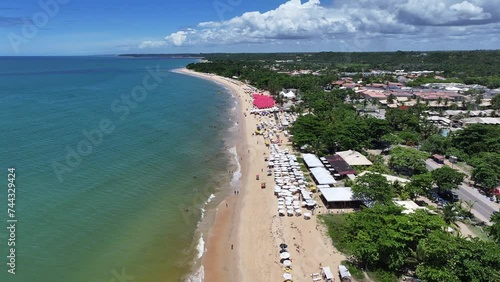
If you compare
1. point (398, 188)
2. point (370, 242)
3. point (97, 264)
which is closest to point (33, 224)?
point (97, 264)

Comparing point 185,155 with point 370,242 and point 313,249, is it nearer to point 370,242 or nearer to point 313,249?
point 313,249

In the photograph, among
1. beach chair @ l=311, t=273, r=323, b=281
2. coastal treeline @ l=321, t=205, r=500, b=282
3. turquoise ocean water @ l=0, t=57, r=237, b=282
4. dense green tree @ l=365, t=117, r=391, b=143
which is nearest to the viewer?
coastal treeline @ l=321, t=205, r=500, b=282

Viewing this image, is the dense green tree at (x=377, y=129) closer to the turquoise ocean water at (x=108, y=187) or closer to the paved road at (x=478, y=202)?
the paved road at (x=478, y=202)

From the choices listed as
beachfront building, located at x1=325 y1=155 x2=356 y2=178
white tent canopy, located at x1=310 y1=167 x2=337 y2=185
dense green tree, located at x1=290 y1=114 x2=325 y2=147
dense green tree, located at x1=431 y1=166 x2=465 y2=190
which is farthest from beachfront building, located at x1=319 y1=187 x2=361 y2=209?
dense green tree, located at x1=290 y1=114 x2=325 y2=147

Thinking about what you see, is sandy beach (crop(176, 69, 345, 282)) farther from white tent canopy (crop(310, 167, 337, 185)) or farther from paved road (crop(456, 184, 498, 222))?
paved road (crop(456, 184, 498, 222))

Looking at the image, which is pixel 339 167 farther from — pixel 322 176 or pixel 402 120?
pixel 402 120

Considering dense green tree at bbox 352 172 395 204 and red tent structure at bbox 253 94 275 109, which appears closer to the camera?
dense green tree at bbox 352 172 395 204

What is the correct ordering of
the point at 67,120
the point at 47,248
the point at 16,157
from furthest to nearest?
1. the point at 67,120
2. the point at 16,157
3. the point at 47,248

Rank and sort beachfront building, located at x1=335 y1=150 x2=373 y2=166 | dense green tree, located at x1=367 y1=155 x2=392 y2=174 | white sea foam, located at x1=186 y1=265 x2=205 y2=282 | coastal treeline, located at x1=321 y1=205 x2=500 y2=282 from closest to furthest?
coastal treeline, located at x1=321 y1=205 x2=500 y2=282 < white sea foam, located at x1=186 y1=265 x2=205 y2=282 < dense green tree, located at x1=367 y1=155 x2=392 y2=174 < beachfront building, located at x1=335 y1=150 x2=373 y2=166
